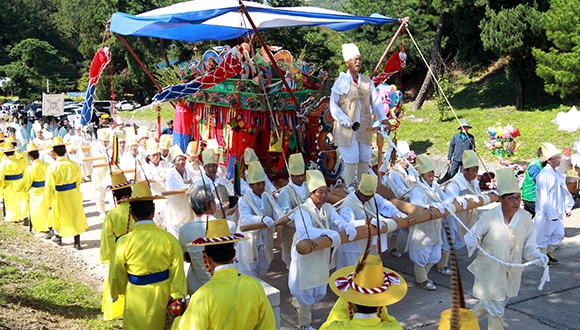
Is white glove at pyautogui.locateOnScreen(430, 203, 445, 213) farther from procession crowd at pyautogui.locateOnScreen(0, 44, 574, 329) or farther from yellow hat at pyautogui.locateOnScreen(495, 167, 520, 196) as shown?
yellow hat at pyautogui.locateOnScreen(495, 167, 520, 196)

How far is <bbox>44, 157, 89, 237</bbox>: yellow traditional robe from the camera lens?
8.42 m

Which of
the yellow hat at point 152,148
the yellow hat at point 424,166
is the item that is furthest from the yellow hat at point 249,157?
the yellow hat at point 424,166

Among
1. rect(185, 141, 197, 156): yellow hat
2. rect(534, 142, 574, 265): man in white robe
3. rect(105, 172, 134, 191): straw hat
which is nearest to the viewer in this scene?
rect(105, 172, 134, 191): straw hat

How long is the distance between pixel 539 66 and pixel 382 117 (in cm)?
1173

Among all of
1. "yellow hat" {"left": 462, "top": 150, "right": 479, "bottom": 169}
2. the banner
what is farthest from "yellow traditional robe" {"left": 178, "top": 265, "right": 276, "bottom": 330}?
the banner

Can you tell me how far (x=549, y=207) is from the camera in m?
7.49

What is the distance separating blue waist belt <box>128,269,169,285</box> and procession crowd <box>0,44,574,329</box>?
0.5 inches

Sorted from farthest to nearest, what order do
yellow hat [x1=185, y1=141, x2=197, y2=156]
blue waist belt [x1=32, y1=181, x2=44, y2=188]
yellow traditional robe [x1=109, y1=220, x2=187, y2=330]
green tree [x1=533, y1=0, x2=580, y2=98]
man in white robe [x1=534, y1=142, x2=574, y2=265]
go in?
green tree [x1=533, y1=0, x2=580, y2=98]
blue waist belt [x1=32, y1=181, x2=44, y2=188]
yellow hat [x1=185, y1=141, x2=197, y2=156]
man in white robe [x1=534, y1=142, x2=574, y2=265]
yellow traditional robe [x1=109, y1=220, x2=187, y2=330]

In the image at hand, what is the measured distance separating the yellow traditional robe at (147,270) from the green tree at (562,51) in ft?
48.3

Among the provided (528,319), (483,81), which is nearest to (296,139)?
(528,319)

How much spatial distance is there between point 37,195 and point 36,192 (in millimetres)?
66

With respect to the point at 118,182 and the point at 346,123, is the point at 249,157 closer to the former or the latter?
the point at 346,123

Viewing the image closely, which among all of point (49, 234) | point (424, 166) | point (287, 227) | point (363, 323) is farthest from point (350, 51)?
point (49, 234)

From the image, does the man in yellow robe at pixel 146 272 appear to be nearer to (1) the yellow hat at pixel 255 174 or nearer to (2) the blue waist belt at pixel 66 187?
(1) the yellow hat at pixel 255 174
